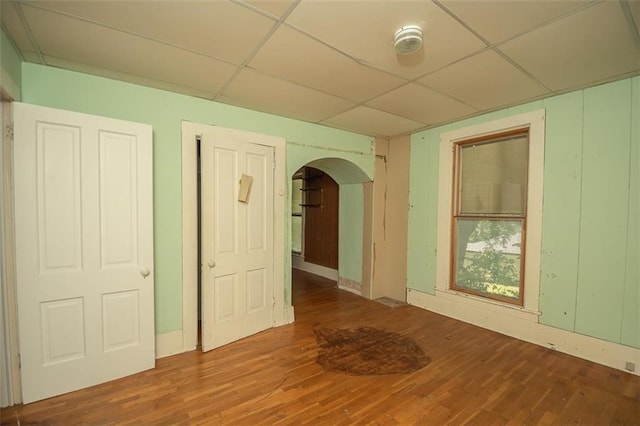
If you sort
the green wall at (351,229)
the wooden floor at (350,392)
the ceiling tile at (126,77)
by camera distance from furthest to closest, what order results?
1. the green wall at (351,229)
2. the ceiling tile at (126,77)
3. the wooden floor at (350,392)

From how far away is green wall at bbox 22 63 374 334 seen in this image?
224cm

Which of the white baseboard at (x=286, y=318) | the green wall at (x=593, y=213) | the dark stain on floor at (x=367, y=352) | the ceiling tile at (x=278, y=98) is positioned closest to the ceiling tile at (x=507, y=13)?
the ceiling tile at (x=278, y=98)

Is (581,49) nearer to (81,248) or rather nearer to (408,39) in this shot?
(408,39)

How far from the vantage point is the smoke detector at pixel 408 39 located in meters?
1.76

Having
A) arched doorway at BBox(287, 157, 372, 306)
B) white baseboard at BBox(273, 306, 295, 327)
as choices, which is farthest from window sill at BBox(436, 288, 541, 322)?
white baseboard at BBox(273, 306, 295, 327)

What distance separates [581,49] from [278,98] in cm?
246

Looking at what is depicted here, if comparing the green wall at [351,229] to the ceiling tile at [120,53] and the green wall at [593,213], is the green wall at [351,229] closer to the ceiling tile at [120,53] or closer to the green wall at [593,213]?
the green wall at [593,213]

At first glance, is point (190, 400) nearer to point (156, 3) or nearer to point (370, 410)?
point (370, 410)

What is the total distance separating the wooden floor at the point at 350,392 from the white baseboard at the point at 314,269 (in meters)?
2.90

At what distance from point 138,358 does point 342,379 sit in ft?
5.77

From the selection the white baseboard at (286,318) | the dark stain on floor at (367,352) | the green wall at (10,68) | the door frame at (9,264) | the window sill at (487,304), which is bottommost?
the dark stain on floor at (367,352)

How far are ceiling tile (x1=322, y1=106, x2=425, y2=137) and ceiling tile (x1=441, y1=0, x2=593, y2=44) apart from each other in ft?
4.89

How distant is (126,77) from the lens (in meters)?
2.42

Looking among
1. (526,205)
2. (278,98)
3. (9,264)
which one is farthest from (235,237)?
(526,205)
